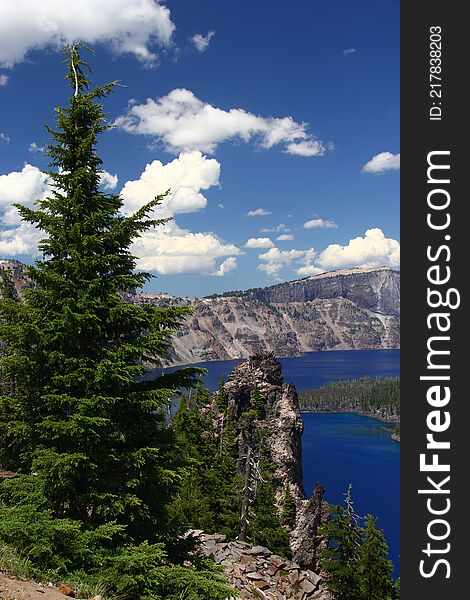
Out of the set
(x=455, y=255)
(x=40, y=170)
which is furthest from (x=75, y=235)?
(x=455, y=255)

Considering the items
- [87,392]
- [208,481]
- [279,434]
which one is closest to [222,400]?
[279,434]

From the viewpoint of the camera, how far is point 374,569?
88.8ft

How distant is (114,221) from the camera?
11562 mm

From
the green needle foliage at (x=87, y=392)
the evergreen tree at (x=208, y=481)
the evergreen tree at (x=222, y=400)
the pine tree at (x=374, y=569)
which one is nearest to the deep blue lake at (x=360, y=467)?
the evergreen tree at (x=222, y=400)

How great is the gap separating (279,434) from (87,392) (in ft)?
158

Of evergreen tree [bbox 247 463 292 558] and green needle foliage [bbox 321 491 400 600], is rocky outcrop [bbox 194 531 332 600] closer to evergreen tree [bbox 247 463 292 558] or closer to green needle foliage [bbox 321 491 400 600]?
green needle foliage [bbox 321 491 400 600]

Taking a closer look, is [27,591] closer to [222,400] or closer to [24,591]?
[24,591]

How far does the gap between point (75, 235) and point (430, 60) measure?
27.5 feet

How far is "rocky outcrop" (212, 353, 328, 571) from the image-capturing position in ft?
140

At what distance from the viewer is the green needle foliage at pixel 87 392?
9.50 metres

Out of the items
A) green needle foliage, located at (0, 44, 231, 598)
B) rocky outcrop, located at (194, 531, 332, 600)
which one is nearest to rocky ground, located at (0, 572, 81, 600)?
green needle foliage, located at (0, 44, 231, 598)

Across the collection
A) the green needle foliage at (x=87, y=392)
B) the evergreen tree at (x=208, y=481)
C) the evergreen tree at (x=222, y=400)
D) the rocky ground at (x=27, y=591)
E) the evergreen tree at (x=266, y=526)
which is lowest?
the evergreen tree at (x=266, y=526)

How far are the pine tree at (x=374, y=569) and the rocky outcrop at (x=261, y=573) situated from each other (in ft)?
16.5

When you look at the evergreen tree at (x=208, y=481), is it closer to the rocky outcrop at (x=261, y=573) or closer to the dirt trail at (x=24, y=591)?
the rocky outcrop at (x=261, y=573)
